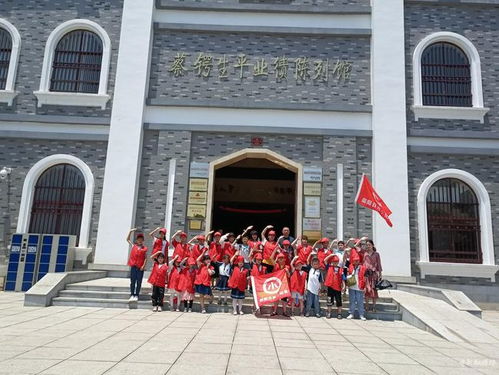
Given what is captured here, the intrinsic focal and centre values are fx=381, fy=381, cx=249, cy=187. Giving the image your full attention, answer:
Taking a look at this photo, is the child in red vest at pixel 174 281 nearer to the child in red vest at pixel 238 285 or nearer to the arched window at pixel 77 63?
the child in red vest at pixel 238 285

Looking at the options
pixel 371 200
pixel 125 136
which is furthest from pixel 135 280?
pixel 371 200

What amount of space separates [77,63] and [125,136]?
2.75m

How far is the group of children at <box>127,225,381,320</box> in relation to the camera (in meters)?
7.27

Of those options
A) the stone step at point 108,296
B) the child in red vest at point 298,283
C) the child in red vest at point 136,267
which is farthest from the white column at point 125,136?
the child in red vest at point 298,283

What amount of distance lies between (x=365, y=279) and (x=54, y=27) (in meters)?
10.7

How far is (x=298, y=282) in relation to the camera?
730cm

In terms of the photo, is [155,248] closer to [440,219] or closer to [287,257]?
[287,257]

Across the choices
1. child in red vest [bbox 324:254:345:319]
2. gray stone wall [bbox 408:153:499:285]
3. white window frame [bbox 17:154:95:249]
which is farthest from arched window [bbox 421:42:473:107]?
white window frame [bbox 17:154:95:249]

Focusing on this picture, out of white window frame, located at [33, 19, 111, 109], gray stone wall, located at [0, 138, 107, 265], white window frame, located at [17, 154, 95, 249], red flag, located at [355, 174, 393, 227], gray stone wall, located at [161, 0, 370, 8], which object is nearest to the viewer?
red flag, located at [355, 174, 393, 227]

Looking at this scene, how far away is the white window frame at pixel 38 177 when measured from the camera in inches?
386

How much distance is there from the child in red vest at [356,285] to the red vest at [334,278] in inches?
7.2

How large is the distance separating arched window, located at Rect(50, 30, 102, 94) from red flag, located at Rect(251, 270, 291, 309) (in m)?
7.15

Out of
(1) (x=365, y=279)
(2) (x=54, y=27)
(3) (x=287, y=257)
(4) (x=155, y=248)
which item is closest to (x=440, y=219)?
(1) (x=365, y=279)

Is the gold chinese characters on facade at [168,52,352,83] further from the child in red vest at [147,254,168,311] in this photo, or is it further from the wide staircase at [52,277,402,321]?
the wide staircase at [52,277,402,321]
